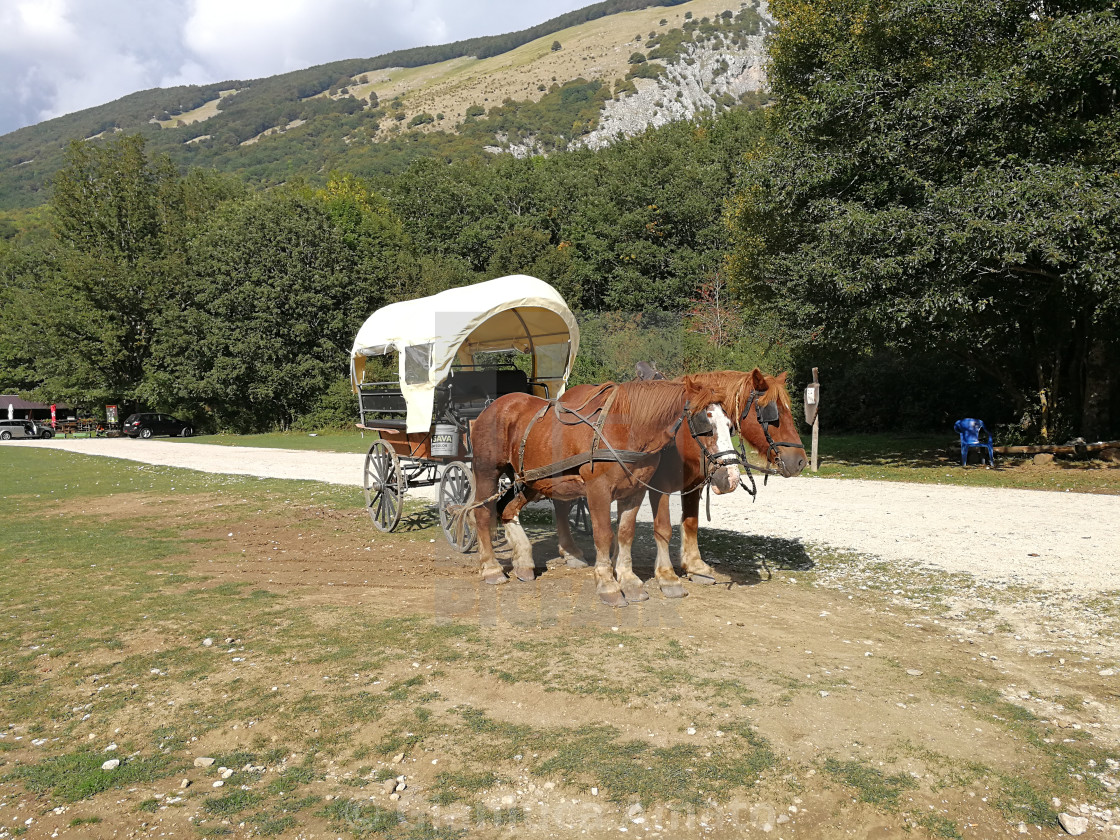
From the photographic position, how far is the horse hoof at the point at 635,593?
7.18m

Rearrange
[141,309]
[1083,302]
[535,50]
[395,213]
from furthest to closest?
[535,50] < [395,213] < [141,309] < [1083,302]

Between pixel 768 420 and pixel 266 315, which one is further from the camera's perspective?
pixel 266 315

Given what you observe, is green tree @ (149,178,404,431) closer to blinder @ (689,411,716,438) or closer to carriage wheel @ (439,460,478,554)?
carriage wheel @ (439,460,478,554)

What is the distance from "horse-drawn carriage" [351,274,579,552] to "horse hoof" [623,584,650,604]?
2272 millimetres

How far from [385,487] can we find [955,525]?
334 inches

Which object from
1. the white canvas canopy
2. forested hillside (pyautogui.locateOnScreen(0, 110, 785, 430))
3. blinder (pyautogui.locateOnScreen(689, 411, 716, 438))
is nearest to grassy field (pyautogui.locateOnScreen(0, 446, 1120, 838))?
blinder (pyautogui.locateOnScreen(689, 411, 716, 438))

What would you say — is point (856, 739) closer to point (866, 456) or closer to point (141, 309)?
point (866, 456)

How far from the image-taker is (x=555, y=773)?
13.3 feet

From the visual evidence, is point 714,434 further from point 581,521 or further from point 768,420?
point 581,521

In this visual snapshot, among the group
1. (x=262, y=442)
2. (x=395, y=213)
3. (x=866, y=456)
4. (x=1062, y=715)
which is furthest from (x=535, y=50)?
(x=1062, y=715)

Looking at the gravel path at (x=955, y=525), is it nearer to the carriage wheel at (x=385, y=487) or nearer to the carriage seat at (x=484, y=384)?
the carriage seat at (x=484, y=384)

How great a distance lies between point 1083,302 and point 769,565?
42.7 feet

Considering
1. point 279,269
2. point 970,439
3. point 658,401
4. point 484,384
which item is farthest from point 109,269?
point 658,401

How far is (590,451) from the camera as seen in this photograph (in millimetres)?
7098
